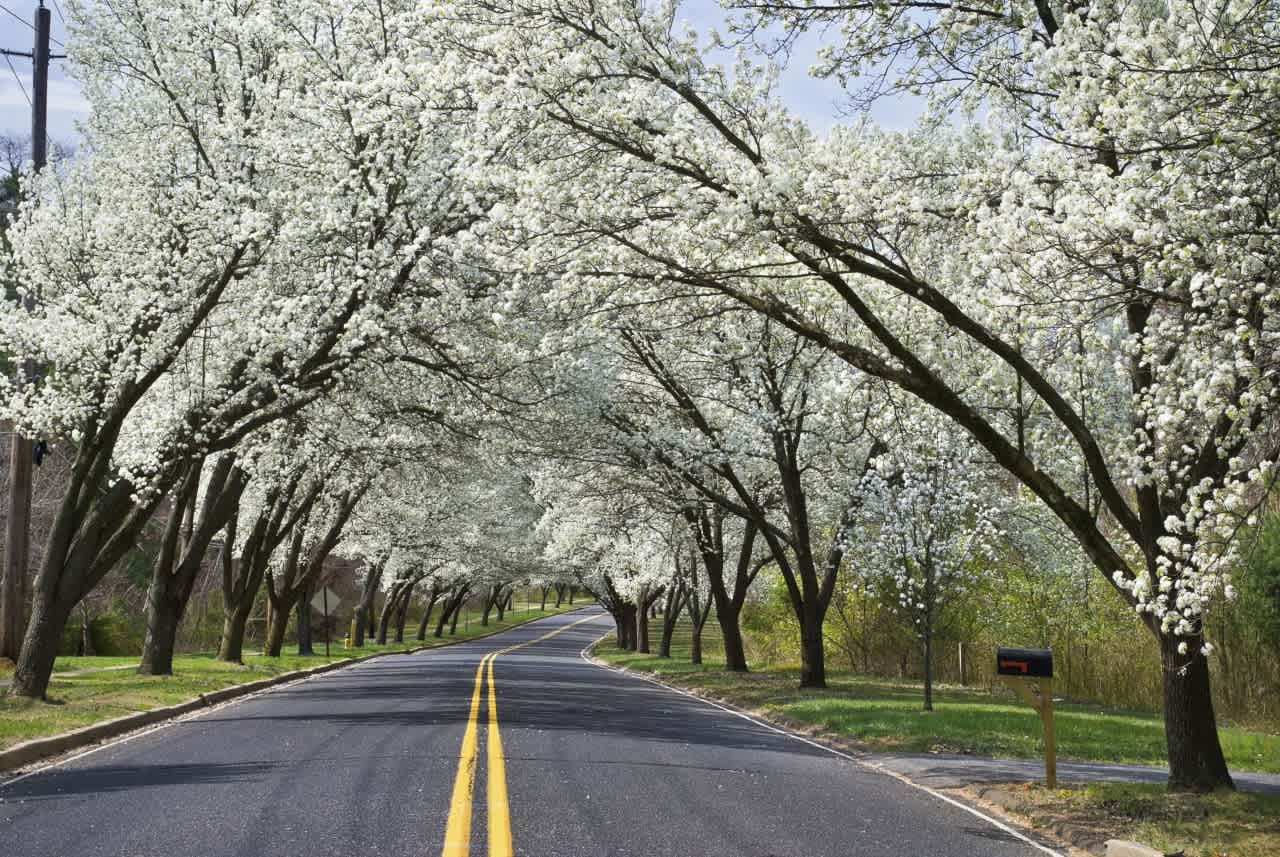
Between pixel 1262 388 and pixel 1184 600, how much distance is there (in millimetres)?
1333

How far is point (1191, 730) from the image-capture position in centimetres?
1019

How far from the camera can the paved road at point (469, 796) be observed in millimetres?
7254

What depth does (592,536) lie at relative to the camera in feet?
149

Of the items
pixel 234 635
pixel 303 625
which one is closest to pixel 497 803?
pixel 234 635

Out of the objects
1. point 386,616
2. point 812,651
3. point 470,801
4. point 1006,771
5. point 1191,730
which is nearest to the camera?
point 470,801

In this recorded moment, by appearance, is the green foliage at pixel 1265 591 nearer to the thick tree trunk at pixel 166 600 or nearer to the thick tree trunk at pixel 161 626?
the thick tree trunk at pixel 166 600

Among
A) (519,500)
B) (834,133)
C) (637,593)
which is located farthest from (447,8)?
(519,500)

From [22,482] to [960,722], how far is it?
1518 cm

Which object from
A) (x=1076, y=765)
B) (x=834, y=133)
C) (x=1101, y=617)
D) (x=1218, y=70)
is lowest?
(x=1076, y=765)

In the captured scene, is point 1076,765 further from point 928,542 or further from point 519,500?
point 519,500

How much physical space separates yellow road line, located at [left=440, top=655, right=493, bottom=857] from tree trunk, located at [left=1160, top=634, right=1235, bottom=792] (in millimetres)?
6022

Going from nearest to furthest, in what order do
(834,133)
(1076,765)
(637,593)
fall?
(834,133) < (1076,765) < (637,593)

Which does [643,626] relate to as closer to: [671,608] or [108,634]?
[671,608]

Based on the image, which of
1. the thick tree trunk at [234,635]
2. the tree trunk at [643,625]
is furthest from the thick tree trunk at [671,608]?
the thick tree trunk at [234,635]
